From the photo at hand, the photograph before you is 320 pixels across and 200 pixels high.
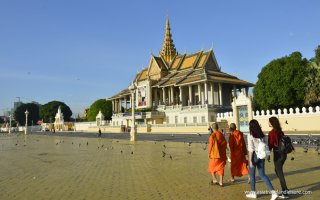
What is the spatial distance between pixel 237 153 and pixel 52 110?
11542 cm

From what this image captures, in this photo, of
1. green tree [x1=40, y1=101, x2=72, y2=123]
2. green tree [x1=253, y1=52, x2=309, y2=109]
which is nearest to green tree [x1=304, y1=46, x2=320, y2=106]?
green tree [x1=253, y1=52, x2=309, y2=109]

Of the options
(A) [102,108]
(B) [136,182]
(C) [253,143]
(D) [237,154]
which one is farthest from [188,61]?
(C) [253,143]

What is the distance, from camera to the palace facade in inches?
2085

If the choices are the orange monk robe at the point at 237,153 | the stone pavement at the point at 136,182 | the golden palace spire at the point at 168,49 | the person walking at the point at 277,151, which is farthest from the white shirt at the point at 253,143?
the golden palace spire at the point at 168,49

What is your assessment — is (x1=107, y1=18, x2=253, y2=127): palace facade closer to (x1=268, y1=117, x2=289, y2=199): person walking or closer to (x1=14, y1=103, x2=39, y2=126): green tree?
(x1=268, y1=117, x2=289, y2=199): person walking

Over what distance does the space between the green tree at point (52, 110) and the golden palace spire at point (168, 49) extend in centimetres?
5657

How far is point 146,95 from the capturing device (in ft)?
214

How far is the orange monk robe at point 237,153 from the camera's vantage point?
761cm

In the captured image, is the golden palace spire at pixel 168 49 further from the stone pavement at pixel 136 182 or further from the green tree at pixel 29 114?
the green tree at pixel 29 114

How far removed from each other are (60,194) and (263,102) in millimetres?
40715

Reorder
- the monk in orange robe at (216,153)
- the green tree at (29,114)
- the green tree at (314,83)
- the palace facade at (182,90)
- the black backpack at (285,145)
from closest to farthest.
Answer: the black backpack at (285,145) < the monk in orange robe at (216,153) < the green tree at (314,83) < the palace facade at (182,90) < the green tree at (29,114)

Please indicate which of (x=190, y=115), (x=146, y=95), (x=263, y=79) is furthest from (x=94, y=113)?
(x=263, y=79)

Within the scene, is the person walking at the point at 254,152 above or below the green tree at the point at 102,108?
below

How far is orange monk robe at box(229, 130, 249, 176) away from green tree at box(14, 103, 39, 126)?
130 m
